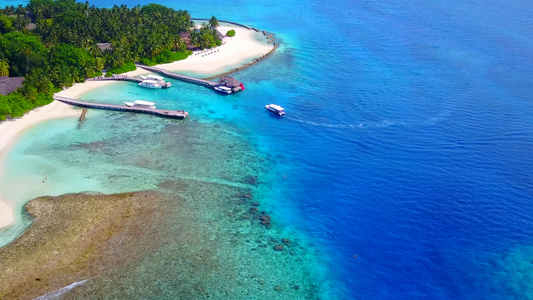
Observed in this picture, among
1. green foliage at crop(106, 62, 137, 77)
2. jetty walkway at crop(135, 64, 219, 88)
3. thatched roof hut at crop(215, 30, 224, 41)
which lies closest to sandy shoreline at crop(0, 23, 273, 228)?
green foliage at crop(106, 62, 137, 77)

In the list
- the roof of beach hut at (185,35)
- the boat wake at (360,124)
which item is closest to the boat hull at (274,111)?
the boat wake at (360,124)

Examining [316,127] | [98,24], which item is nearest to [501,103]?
[316,127]

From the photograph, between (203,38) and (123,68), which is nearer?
(123,68)

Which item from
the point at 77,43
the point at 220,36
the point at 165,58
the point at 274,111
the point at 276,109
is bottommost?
the point at 274,111

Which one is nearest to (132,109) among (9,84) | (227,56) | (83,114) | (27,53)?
(83,114)

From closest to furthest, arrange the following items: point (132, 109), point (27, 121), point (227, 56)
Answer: point (27, 121) → point (132, 109) → point (227, 56)

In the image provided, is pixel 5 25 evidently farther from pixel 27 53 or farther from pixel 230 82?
pixel 230 82

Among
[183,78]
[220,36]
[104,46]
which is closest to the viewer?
[183,78]
